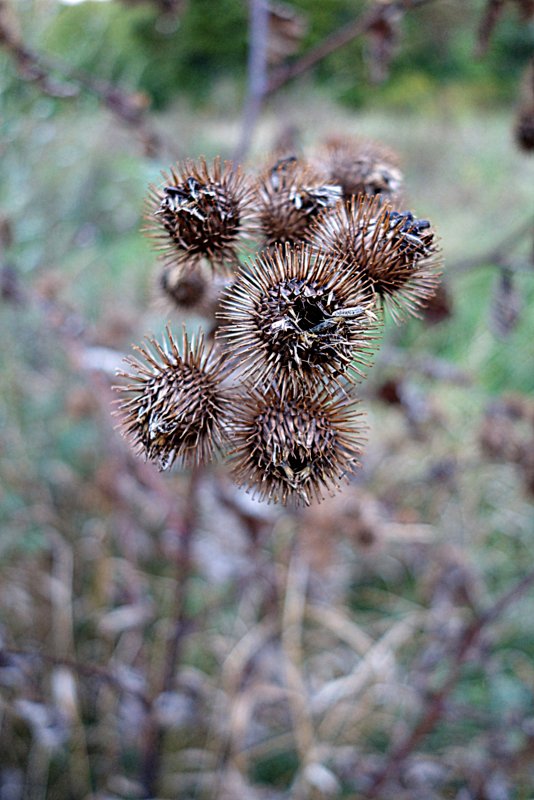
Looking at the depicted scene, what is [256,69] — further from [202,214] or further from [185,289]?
[202,214]

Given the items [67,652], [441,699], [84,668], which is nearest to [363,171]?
[84,668]

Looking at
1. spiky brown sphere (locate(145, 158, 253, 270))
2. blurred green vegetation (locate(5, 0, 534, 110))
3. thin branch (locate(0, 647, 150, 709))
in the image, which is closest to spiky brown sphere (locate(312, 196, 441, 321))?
spiky brown sphere (locate(145, 158, 253, 270))

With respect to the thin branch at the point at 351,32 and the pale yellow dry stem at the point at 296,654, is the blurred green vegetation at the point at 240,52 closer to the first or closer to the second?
the thin branch at the point at 351,32

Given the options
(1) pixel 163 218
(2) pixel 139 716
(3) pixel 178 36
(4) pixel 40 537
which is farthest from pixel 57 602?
(3) pixel 178 36

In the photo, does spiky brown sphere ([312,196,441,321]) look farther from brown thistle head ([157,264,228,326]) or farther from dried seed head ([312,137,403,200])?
brown thistle head ([157,264,228,326])

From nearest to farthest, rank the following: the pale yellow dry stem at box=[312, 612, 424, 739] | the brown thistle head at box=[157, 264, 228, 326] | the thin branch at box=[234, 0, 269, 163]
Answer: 1. the brown thistle head at box=[157, 264, 228, 326]
2. the thin branch at box=[234, 0, 269, 163]
3. the pale yellow dry stem at box=[312, 612, 424, 739]

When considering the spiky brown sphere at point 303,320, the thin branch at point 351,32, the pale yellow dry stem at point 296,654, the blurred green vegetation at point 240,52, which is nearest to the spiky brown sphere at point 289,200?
the spiky brown sphere at point 303,320

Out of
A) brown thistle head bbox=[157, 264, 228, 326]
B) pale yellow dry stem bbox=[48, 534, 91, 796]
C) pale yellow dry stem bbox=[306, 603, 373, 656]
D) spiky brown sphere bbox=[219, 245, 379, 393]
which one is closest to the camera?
spiky brown sphere bbox=[219, 245, 379, 393]

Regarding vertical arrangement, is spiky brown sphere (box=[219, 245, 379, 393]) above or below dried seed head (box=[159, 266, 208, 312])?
below
